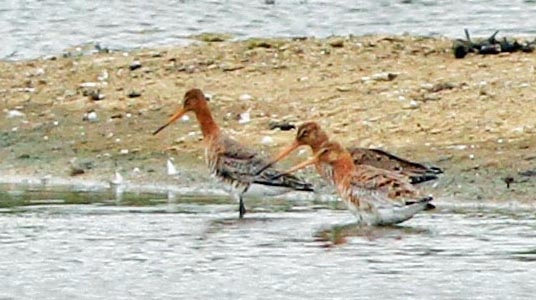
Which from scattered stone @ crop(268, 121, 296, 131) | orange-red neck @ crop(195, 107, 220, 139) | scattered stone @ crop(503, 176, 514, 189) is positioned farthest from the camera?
scattered stone @ crop(268, 121, 296, 131)

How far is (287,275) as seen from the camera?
1046 cm

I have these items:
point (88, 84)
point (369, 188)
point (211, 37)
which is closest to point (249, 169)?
point (369, 188)

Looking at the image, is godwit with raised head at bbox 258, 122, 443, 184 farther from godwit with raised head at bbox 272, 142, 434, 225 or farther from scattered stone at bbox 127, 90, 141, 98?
scattered stone at bbox 127, 90, 141, 98

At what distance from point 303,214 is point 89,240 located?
1.84 meters

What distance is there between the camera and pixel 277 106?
16.7 m

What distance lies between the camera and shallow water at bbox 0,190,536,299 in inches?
397

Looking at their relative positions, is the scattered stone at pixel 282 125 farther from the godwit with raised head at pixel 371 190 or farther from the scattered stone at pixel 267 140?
the godwit with raised head at pixel 371 190

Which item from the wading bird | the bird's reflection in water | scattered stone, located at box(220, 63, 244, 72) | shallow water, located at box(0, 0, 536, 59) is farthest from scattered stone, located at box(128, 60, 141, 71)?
Answer: the bird's reflection in water

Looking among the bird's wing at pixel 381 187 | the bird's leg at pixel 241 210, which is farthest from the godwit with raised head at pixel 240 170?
the bird's wing at pixel 381 187

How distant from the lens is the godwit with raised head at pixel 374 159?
13.1 m

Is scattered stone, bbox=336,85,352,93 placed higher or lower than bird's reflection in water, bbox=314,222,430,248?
higher

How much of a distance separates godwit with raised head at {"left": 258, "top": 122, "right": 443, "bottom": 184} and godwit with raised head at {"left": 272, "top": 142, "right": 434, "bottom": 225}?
19 cm

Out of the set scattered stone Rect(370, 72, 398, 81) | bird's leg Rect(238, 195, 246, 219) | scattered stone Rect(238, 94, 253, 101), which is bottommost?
bird's leg Rect(238, 195, 246, 219)

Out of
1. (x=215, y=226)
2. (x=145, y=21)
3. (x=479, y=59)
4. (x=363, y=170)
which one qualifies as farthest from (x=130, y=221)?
(x=145, y=21)
